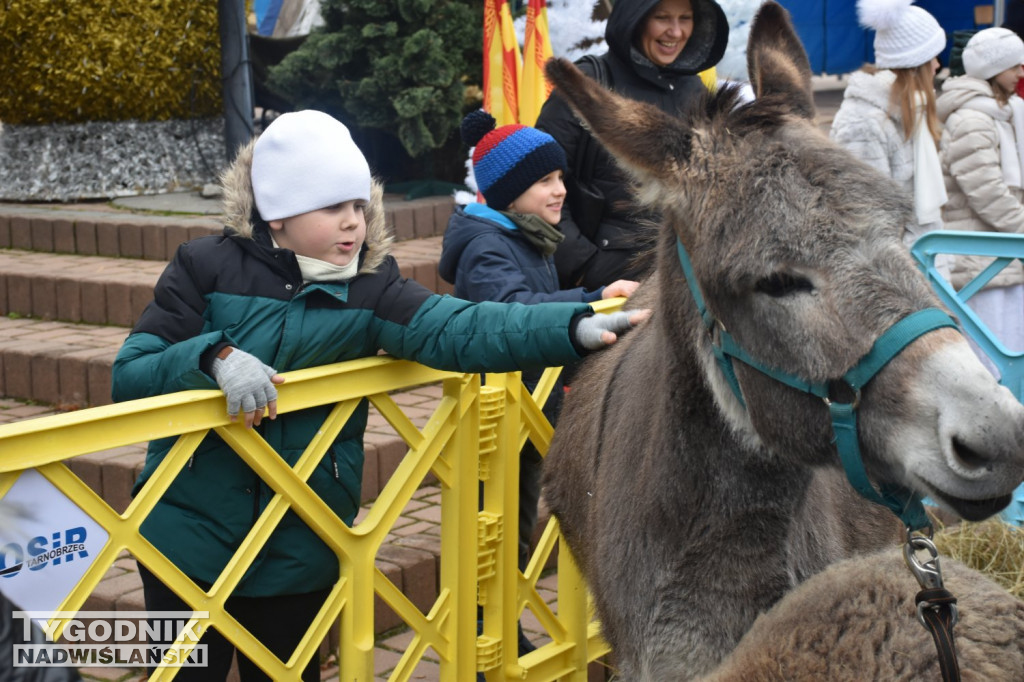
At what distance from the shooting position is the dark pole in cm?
789

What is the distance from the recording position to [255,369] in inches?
112

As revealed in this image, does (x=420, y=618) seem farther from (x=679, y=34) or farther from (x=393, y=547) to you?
(x=679, y=34)

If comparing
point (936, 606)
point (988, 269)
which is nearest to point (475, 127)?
point (988, 269)

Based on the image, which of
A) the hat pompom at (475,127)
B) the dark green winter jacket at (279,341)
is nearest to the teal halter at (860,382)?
the dark green winter jacket at (279,341)

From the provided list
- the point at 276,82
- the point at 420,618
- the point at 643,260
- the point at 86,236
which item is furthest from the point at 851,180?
the point at 276,82

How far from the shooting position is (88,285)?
6.77 m

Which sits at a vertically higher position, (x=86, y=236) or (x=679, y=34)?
(x=679, y=34)

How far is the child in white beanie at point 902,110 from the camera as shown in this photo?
6699mm

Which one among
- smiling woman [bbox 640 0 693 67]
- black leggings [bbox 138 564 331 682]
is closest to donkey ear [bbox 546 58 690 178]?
black leggings [bbox 138 564 331 682]

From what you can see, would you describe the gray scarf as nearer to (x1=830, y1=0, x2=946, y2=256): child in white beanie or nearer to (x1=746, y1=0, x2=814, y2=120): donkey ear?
(x1=746, y1=0, x2=814, y2=120): donkey ear

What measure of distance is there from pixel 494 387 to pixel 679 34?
6.22 feet

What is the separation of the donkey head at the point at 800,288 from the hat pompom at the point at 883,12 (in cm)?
438

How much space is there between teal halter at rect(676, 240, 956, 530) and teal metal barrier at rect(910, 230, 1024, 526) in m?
2.85

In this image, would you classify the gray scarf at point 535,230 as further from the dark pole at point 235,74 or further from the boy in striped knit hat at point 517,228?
the dark pole at point 235,74
